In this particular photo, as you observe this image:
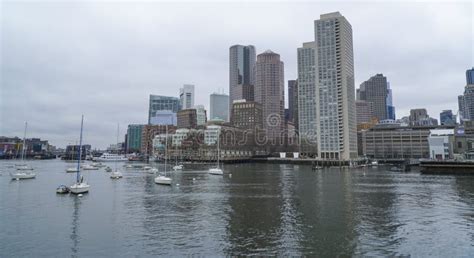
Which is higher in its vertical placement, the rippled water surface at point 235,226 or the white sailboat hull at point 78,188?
the white sailboat hull at point 78,188

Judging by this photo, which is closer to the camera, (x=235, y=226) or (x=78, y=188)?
(x=235, y=226)

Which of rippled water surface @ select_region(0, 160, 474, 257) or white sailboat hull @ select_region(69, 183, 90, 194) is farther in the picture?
white sailboat hull @ select_region(69, 183, 90, 194)

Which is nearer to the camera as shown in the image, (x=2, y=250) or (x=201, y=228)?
(x=2, y=250)

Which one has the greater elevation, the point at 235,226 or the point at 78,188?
the point at 78,188

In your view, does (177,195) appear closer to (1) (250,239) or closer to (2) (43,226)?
(2) (43,226)

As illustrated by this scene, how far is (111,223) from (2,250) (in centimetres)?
998

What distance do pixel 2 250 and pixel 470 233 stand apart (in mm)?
39604

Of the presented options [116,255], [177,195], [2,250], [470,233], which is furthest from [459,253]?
[177,195]

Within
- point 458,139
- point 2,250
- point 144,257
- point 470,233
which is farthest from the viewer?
point 458,139

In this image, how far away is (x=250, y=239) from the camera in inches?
1067

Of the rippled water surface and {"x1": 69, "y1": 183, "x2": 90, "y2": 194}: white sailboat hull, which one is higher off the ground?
{"x1": 69, "y1": 183, "x2": 90, "y2": 194}: white sailboat hull

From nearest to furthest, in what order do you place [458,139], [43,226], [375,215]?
1. [43,226]
2. [375,215]
3. [458,139]

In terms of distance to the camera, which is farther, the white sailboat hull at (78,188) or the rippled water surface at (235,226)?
the white sailboat hull at (78,188)

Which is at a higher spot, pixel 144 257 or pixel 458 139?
pixel 458 139
